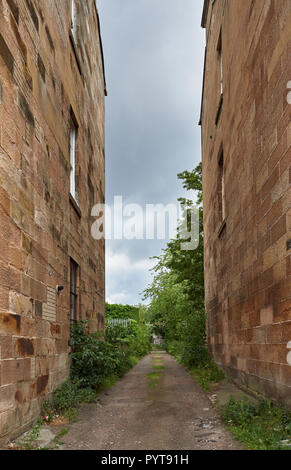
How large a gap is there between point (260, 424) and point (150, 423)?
164 centimetres

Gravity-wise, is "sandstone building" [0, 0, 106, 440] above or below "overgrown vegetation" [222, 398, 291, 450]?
above

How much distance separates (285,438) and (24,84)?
4990 millimetres

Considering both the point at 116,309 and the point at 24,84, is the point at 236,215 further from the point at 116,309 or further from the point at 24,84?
the point at 116,309

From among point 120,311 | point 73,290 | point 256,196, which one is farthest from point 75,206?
point 120,311

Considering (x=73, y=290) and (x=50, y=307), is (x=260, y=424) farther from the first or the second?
(x=73, y=290)

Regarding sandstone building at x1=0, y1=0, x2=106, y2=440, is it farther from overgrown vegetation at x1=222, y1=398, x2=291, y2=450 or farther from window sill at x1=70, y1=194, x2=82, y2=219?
overgrown vegetation at x1=222, y1=398, x2=291, y2=450

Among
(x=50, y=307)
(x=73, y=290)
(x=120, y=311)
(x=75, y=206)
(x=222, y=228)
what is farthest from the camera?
(x=120, y=311)

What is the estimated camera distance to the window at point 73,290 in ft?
27.9

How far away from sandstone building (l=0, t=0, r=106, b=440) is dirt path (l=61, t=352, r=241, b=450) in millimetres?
766

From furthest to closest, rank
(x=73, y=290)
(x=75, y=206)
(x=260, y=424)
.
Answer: (x=73, y=290) < (x=75, y=206) < (x=260, y=424)

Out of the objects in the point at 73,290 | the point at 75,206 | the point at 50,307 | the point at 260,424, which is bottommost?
the point at 260,424

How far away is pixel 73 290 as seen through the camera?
342 inches

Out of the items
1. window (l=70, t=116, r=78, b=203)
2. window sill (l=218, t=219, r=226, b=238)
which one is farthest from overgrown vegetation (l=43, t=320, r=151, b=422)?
window sill (l=218, t=219, r=226, b=238)

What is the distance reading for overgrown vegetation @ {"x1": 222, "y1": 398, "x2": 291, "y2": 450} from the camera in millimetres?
4203
